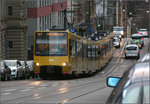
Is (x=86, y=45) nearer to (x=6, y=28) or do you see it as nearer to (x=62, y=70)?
(x=62, y=70)

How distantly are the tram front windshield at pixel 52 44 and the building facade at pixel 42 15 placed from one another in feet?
75.5

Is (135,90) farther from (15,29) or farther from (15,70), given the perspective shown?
(15,29)

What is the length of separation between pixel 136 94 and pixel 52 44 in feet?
85.8

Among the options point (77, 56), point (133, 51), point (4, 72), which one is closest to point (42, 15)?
point (133, 51)

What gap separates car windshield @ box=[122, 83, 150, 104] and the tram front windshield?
85.3 feet

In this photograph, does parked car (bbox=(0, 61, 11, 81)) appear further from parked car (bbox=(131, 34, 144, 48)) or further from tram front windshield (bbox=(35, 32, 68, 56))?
parked car (bbox=(131, 34, 144, 48))

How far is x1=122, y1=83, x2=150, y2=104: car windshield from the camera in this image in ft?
14.6

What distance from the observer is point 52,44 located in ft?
100

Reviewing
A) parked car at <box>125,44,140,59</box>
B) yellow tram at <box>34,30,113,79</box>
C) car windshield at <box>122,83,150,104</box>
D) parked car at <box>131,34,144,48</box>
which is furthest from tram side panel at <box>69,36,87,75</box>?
parked car at <box>131,34,144,48</box>

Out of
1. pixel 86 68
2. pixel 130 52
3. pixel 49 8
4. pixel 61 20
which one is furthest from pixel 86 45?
pixel 61 20

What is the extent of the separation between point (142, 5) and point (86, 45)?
372 feet

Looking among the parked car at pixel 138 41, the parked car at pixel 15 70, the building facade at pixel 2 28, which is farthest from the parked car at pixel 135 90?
the parked car at pixel 138 41

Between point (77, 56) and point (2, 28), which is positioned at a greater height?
point (2, 28)

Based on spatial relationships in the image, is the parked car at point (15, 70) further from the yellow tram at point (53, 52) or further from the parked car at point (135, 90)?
the parked car at point (135, 90)
